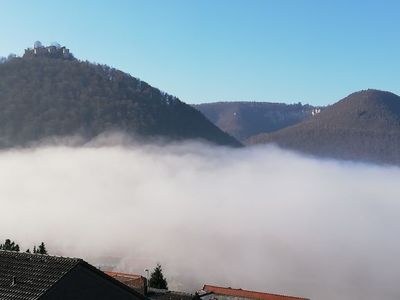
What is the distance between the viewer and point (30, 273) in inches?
933

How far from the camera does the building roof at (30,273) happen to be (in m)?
22.3

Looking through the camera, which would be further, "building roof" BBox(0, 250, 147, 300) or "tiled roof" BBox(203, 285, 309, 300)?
"tiled roof" BBox(203, 285, 309, 300)

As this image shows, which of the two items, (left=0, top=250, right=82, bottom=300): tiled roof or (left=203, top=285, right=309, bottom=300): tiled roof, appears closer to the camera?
(left=0, top=250, right=82, bottom=300): tiled roof

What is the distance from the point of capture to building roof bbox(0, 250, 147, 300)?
22.3 meters

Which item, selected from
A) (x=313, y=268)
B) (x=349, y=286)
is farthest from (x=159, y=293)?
(x=313, y=268)

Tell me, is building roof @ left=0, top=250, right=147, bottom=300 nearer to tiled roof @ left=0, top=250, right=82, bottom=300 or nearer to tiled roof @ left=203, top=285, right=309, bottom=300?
tiled roof @ left=0, top=250, right=82, bottom=300

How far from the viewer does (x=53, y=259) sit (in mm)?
24516

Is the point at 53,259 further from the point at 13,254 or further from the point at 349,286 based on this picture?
the point at 349,286

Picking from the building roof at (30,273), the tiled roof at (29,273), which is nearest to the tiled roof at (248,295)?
the building roof at (30,273)

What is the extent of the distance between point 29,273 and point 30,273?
0.04 metres

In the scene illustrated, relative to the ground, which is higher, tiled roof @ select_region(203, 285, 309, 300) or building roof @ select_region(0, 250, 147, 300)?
building roof @ select_region(0, 250, 147, 300)

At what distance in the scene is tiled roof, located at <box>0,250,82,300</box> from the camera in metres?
22.2

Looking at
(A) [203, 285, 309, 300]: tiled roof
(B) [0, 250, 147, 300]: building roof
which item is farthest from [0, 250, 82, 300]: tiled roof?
(A) [203, 285, 309, 300]: tiled roof

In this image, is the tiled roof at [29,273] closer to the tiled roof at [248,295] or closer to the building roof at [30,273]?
the building roof at [30,273]
